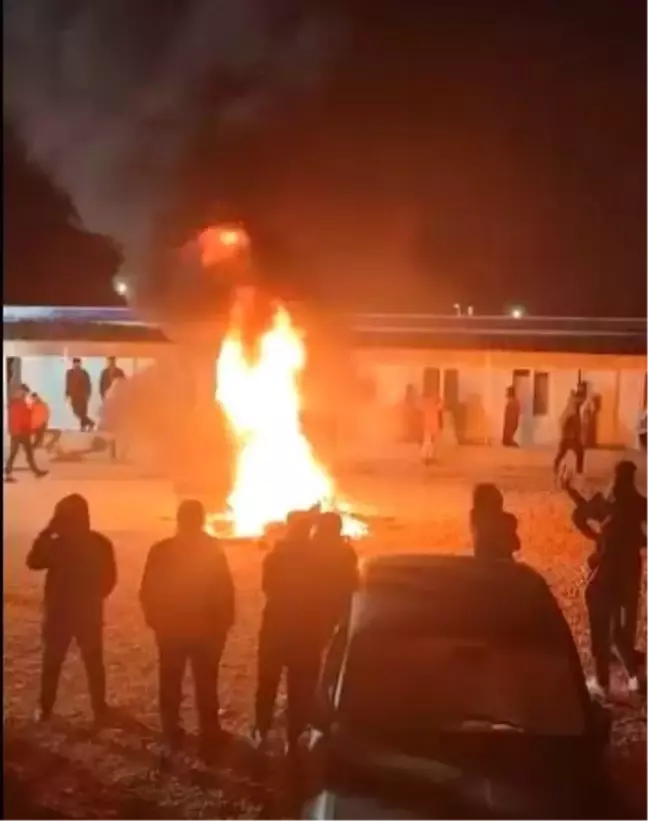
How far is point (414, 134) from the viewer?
2.43m

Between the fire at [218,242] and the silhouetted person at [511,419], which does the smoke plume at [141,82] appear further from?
the silhouetted person at [511,419]

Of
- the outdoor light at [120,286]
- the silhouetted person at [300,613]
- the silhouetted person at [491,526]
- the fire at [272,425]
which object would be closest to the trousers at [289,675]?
the silhouetted person at [300,613]

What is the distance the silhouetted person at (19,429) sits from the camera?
2383mm

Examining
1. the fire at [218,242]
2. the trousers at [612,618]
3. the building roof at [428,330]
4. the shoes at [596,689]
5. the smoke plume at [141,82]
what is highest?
the smoke plume at [141,82]

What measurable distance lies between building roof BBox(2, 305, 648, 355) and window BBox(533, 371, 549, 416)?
5 centimetres

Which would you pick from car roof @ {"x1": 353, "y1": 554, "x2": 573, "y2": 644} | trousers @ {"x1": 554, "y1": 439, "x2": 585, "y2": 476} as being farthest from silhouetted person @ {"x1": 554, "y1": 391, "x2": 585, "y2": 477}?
car roof @ {"x1": 353, "y1": 554, "x2": 573, "y2": 644}

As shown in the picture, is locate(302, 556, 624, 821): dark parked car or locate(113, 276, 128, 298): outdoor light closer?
locate(302, 556, 624, 821): dark parked car

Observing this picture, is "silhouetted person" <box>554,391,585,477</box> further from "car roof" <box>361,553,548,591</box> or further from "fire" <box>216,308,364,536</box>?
"fire" <box>216,308,364,536</box>

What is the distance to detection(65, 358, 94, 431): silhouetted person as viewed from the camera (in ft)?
7.72

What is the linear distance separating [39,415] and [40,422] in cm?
1

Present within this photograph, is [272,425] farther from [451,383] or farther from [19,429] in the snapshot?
[19,429]

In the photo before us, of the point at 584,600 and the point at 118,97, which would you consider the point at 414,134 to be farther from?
the point at 584,600

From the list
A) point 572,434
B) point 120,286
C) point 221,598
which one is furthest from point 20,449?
point 572,434

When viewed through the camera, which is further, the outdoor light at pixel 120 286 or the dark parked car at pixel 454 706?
the outdoor light at pixel 120 286
